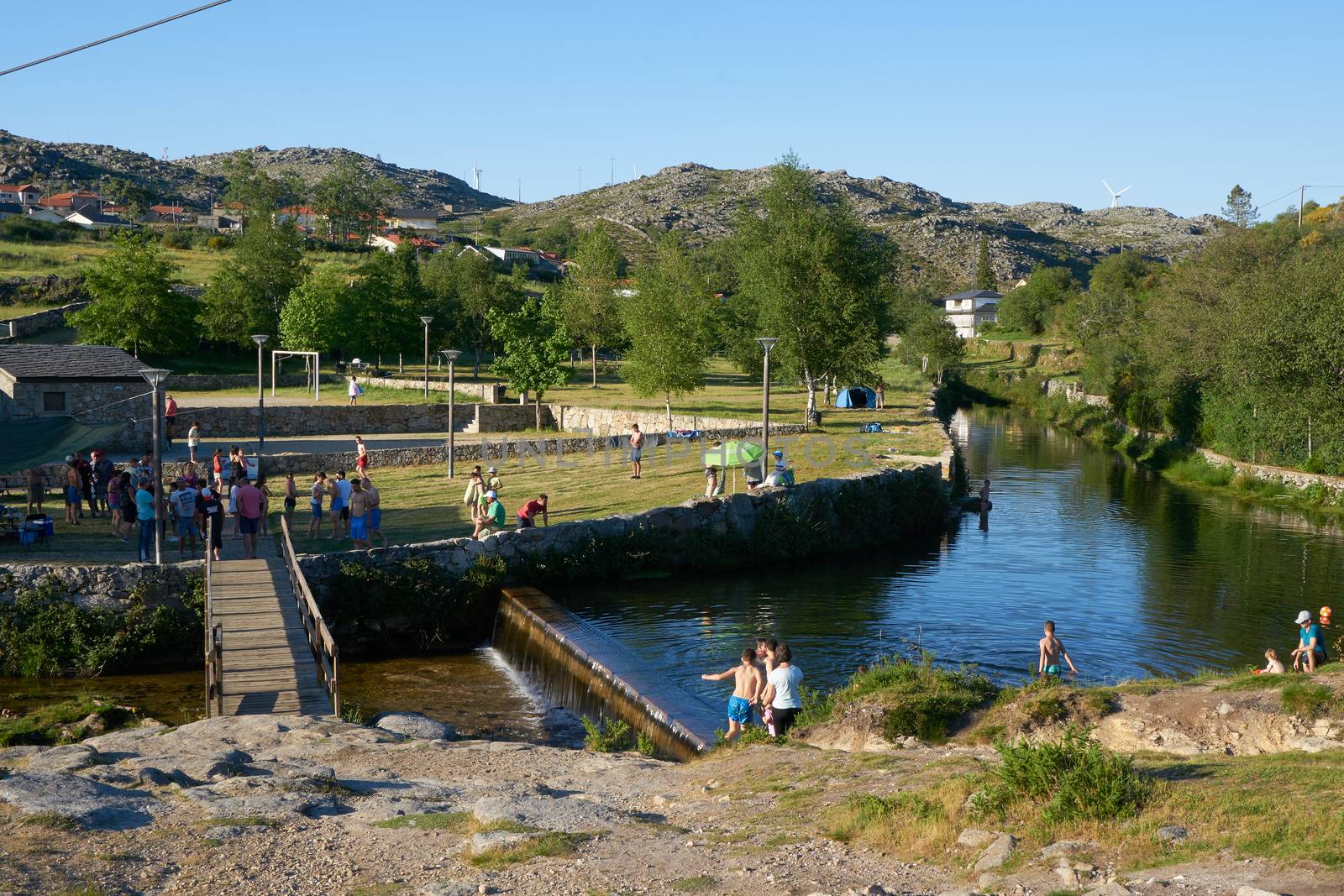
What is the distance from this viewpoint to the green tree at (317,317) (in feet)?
181

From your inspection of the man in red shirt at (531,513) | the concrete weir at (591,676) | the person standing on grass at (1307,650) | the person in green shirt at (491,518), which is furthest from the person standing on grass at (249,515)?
the person standing on grass at (1307,650)

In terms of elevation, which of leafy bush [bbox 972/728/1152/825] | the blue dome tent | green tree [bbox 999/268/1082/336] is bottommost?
leafy bush [bbox 972/728/1152/825]

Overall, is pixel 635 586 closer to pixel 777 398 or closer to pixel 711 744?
pixel 711 744

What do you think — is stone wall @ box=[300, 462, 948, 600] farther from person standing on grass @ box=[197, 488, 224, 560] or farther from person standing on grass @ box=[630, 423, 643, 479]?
person standing on grass @ box=[630, 423, 643, 479]

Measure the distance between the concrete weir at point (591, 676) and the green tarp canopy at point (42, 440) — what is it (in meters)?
10.7

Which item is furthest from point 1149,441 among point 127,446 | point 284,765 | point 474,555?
point 284,765

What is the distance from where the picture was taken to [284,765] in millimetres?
10648

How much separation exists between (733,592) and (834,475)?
769 cm

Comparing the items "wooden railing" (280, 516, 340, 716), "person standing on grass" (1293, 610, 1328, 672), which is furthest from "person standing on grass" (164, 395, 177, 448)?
"person standing on grass" (1293, 610, 1328, 672)

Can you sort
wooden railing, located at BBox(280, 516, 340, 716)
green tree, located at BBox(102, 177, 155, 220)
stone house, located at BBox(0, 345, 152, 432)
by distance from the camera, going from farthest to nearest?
green tree, located at BBox(102, 177, 155, 220)
stone house, located at BBox(0, 345, 152, 432)
wooden railing, located at BBox(280, 516, 340, 716)

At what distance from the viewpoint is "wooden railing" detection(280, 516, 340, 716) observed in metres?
14.0

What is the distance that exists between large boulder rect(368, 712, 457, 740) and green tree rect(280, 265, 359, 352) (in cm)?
4457

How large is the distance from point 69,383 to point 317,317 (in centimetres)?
1767

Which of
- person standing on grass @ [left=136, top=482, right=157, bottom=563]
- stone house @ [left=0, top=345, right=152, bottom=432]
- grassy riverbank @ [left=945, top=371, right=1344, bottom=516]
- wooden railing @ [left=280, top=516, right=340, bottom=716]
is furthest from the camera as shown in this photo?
stone house @ [left=0, top=345, right=152, bottom=432]
